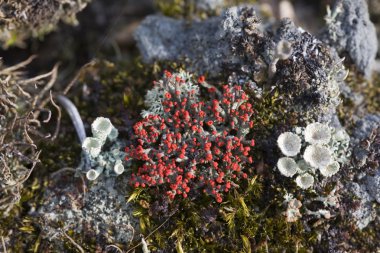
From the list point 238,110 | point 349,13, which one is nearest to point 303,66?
point 238,110

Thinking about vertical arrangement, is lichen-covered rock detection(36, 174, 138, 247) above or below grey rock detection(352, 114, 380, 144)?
below

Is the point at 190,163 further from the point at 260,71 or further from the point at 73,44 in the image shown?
the point at 73,44

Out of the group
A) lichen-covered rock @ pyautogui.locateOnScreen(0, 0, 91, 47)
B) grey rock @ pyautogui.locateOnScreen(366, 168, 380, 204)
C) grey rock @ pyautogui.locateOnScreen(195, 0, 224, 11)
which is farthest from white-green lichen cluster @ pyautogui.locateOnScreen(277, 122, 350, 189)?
lichen-covered rock @ pyautogui.locateOnScreen(0, 0, 91, 47)

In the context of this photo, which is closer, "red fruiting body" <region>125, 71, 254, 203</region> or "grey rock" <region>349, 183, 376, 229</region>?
"red fruiting body" <region>125, 71, 254, 203</region>

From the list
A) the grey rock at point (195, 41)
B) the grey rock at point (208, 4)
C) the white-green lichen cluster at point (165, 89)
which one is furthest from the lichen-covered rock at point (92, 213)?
the grey rock at point (208, 4)

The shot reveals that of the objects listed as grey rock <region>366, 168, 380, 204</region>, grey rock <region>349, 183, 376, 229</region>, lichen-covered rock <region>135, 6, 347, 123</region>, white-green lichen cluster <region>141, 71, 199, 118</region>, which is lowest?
grey rock <region>349, 183, 376, 229</region>

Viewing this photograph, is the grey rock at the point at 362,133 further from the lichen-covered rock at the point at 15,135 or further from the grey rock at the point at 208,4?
the lichen-covered rock at the point at 15,135

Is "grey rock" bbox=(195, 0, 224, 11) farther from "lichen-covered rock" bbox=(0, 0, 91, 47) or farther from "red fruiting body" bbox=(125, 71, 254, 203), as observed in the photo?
"red fruiting body" bbox=(125, 71, 254, 203)
